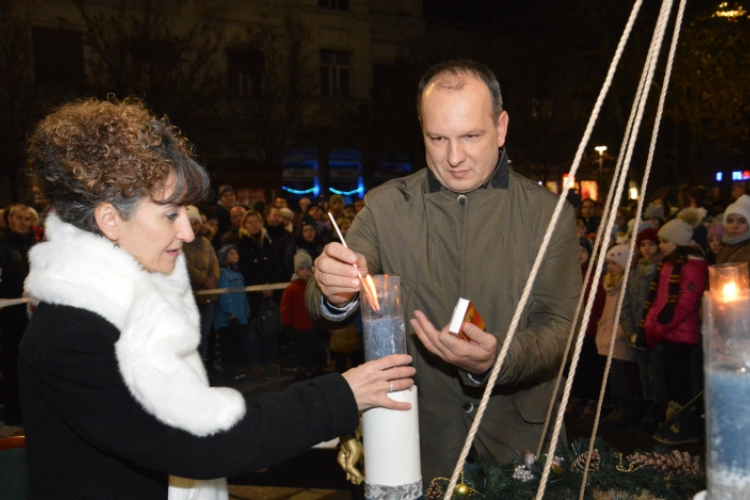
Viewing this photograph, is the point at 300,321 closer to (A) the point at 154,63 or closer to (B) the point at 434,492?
(B) the point at 434,492

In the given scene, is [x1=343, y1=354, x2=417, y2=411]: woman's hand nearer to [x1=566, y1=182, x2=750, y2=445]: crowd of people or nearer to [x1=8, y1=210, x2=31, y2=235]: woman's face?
[x1=566, y1=182, x2=750, y2=445]: crowd of people

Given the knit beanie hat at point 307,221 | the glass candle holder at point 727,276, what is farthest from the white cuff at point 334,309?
the knit beanie hat at point 307,221

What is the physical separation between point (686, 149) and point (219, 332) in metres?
30.2

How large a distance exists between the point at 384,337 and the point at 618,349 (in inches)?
233

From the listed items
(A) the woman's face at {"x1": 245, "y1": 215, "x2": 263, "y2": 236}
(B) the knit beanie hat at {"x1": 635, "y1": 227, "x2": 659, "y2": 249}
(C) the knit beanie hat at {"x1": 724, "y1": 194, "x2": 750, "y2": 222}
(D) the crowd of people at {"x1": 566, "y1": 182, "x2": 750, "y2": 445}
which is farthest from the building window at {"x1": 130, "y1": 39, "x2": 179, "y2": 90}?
(C) the knit beanie hat at {"x1": 724, "y1": 194, "x2": 750, "y2": 222}


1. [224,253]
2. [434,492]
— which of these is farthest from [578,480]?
[224,253]

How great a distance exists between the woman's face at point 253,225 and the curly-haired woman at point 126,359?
7939 millimetres

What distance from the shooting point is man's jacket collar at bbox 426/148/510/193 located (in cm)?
258

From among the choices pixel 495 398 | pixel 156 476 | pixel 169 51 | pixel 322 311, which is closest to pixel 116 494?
pixel 156 476

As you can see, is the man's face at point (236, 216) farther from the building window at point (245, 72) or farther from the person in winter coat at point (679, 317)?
the building window at point (245, 72)

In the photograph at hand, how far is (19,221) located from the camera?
820 cm

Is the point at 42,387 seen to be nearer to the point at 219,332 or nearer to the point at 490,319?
the point at 490,319

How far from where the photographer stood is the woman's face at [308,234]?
10516 mm

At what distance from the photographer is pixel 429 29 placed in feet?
95.0
